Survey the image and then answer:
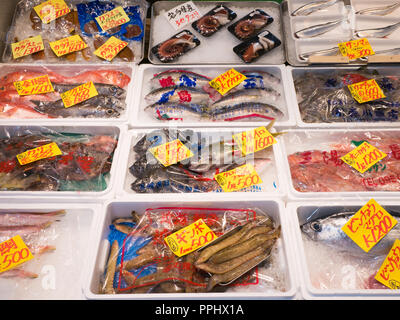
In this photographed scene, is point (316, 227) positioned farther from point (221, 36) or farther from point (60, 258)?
point (221, 36)

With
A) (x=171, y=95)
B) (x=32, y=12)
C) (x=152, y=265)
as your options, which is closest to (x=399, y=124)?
(x=171, y=95)

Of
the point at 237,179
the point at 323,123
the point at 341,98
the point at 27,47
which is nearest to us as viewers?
the point at 237,179

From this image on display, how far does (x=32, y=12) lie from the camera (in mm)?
3129

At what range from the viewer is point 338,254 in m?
1.85

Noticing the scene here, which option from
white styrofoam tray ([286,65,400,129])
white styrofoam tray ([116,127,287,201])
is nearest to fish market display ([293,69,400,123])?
white styrofoam tray ([286,65,400,129])

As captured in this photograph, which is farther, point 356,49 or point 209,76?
point 209,76

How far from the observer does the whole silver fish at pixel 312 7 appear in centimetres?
310

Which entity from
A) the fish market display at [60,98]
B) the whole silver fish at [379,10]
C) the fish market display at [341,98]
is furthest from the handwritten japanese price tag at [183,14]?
the whole silver fish at [379,10]

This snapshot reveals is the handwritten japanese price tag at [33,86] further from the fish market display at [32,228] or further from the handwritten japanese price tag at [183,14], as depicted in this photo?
the handwritten japanese price tag at [183,14]

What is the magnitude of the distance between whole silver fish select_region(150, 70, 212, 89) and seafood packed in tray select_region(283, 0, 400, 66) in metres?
0.90

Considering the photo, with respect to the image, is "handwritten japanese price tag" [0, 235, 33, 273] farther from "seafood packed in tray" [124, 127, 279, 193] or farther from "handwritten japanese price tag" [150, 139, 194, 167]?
"handwritten japanese price tag" [150, 139, 194, 167]

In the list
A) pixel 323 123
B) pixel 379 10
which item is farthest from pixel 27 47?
pixel 379 10

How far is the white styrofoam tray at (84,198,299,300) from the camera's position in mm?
1512

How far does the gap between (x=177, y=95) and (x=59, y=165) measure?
110 centimetres
